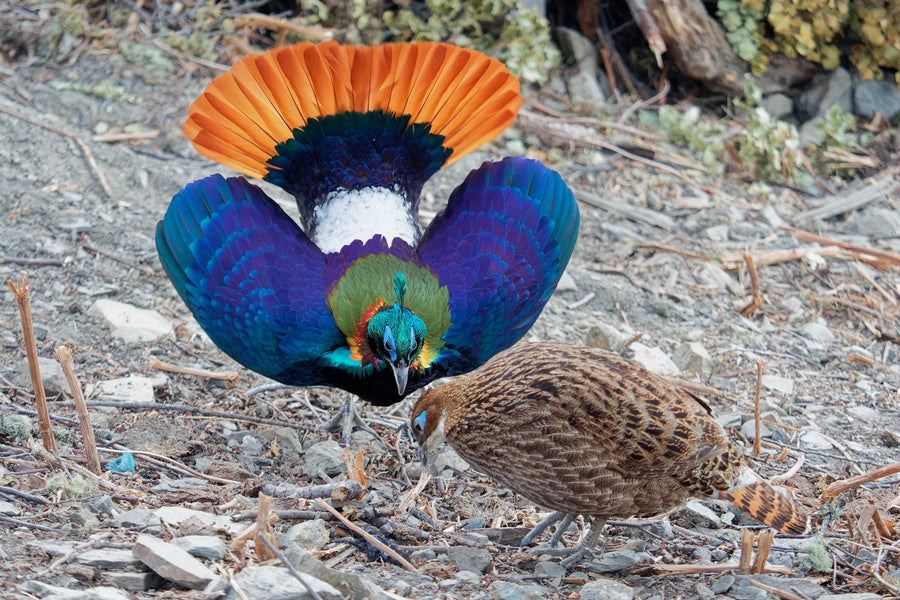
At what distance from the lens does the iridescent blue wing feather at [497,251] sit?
12.0 ft

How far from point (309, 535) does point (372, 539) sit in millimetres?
196

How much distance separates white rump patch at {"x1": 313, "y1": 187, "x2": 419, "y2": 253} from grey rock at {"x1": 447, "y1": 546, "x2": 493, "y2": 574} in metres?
1.29

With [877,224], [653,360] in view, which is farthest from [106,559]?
[877,224]

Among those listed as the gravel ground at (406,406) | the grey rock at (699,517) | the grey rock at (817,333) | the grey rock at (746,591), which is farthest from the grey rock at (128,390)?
the grey rock at (817,333)

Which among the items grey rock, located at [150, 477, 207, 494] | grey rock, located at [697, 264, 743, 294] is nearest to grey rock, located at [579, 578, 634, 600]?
grey rock, located at [150, 477, 207, 494]

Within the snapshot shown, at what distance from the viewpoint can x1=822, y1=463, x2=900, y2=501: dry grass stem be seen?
A: 319 cm

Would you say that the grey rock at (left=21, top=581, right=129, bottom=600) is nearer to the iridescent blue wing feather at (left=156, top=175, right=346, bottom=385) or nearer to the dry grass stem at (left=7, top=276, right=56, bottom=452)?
the dry grass stem at (left=7, top=276, right=56, bottom=452)

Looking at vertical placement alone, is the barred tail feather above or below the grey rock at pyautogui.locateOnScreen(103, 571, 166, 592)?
below

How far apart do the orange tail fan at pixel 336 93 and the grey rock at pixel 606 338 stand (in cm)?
113

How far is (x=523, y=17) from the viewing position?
22.6 ft

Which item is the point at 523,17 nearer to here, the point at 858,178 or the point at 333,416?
the point at 858,178

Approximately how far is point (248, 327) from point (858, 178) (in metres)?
5.17

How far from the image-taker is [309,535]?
9.72ft

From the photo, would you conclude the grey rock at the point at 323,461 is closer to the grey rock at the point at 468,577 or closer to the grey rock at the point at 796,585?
the grey rock at the point at 468,577
